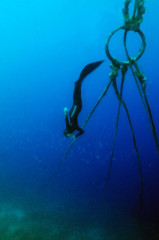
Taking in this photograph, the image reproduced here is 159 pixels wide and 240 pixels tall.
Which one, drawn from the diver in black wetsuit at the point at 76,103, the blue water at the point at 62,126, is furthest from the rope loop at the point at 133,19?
the blue water at the point at 62,126

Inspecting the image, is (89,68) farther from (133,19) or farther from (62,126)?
(62,126)

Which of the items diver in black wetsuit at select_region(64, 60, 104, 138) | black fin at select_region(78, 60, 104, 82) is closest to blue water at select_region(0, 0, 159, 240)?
diver in black wetsuit at select_region(64, 60, 104, 138)

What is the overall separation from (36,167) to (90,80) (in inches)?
A: 202

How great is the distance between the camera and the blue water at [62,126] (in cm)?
657

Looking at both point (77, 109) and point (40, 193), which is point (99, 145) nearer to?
point (40, 193)

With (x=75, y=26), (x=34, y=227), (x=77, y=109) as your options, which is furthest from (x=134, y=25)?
(x=75, y=26)

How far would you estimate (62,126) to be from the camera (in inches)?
517

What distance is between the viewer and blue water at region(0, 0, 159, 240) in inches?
259

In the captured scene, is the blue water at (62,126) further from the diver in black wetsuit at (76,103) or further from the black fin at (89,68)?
the black fin at (89,68)

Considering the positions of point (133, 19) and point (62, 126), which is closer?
point (133, 19)

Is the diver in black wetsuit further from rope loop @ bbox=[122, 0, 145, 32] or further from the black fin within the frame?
rope loop @ bbox=[122, 0, 145, 32]

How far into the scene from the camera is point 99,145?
11.6 meters

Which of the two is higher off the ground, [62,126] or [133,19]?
[62,126]

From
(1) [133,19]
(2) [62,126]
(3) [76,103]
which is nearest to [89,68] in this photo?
(3) [76,103]
